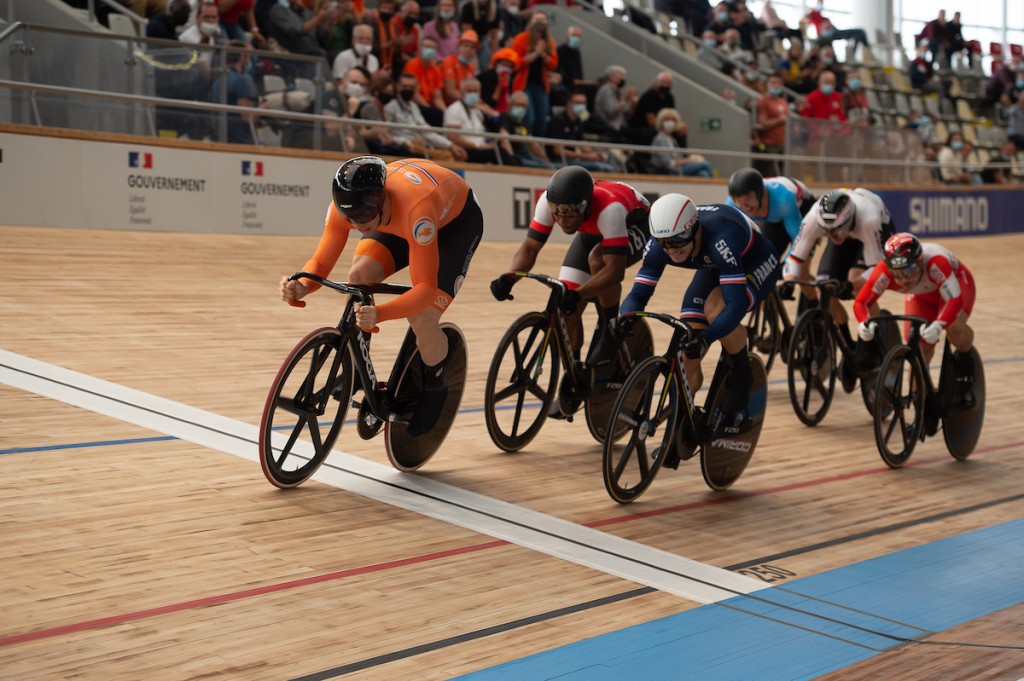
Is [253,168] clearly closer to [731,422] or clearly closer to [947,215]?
[731,422]

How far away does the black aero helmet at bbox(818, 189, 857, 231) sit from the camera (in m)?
5.83

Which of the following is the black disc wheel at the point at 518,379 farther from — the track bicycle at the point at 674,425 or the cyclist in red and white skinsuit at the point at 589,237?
the track bicycle at the point at 674,425

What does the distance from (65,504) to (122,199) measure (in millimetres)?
5319

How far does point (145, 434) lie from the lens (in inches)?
177

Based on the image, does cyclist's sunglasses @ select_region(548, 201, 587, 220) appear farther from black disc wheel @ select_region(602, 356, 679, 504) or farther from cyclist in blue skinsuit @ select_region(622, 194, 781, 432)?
black disc wheel @ select_region(602, 356, 679, 504)

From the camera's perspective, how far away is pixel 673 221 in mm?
4043

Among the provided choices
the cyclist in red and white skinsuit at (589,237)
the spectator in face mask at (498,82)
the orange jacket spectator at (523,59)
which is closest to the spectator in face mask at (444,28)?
the spectator in face mask at (498,82)

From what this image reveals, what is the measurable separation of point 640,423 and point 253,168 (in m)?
5.95

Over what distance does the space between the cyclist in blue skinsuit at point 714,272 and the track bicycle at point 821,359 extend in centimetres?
142

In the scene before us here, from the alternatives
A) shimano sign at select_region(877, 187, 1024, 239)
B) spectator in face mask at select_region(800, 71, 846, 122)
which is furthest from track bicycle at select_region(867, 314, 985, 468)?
spectator in face mask at select_region(800, 71, 846, 122)

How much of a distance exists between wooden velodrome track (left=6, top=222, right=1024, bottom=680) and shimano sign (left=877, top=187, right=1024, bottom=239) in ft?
29.4

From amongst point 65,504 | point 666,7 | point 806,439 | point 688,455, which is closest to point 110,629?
point 65,504

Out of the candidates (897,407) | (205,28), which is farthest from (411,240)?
(205,28)

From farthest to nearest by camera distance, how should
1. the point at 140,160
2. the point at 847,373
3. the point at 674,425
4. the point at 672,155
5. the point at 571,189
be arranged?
the point at 672,155, the point at 140,160, the point at 847,373, the point at 571,189, the point at 674,425
